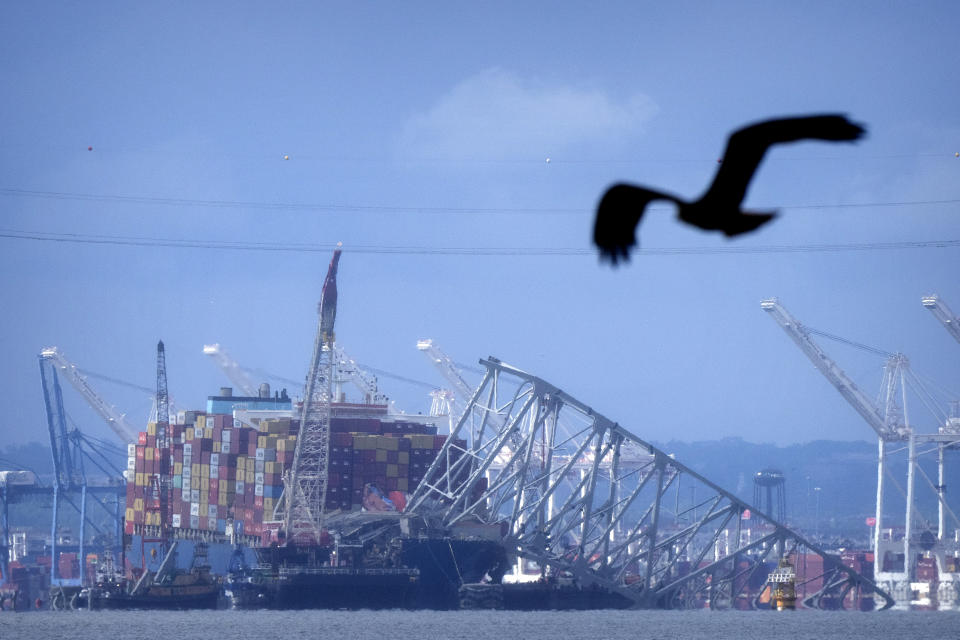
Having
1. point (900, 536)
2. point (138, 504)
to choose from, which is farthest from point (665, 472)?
point (900, 536)

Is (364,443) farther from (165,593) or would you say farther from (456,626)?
(456,626)

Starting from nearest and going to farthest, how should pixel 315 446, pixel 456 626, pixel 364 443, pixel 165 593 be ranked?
1. pixel 456 626
2. pixel 165 593
3. pixel 315 446
4. pixel 364 443

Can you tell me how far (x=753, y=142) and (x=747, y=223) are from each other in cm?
32

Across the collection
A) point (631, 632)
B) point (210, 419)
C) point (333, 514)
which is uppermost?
point (210, 419)

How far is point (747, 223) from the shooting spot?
17.7 ft

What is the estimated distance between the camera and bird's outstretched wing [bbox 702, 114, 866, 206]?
539 cm

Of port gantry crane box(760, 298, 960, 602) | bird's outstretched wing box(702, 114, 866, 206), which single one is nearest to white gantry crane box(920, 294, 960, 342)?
port gantry crane box(760, 298, 960, 602)

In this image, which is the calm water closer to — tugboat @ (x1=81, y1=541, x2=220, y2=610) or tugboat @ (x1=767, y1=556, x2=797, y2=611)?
tugboat @ (x1=81, y1=541, x2=220, y2=610)

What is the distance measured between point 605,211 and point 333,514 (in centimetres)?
7054

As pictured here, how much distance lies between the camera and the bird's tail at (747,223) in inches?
211

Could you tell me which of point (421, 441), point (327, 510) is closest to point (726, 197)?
point (327, 510)

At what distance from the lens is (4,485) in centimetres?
11938

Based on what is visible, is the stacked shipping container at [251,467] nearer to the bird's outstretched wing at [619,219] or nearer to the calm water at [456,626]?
the calm water at [456,626]

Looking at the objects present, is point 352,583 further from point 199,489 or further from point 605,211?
point 605,211
